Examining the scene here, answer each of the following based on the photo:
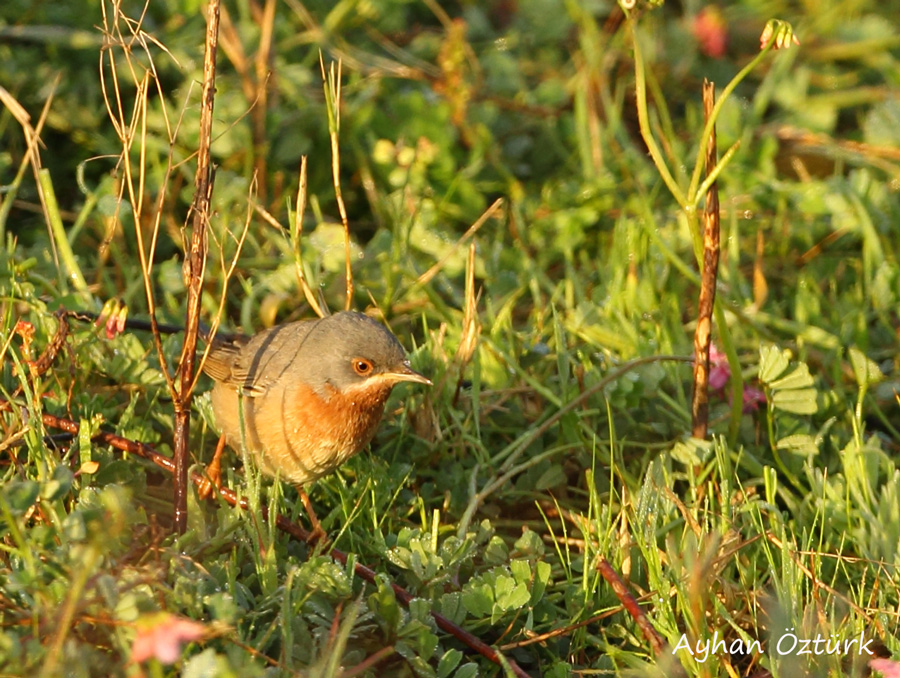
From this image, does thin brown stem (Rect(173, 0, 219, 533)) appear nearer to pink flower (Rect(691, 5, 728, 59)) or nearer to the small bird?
the small bird

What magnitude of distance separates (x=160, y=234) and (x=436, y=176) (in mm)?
1503

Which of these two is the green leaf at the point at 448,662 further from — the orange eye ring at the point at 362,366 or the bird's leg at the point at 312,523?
the orange eye ring at the point at 362,366

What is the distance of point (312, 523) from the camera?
3.98 m

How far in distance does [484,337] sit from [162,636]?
2756 millimetres

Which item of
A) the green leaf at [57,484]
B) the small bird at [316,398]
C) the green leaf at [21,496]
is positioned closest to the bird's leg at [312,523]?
the small bird at [316,398]

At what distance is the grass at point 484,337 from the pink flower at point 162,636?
13mm

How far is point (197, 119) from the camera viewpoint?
18.8 feet

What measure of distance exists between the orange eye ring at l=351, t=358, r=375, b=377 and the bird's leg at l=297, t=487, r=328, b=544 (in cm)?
48

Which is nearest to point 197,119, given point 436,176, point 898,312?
point 436,176

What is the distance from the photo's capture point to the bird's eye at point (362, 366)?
421 cm

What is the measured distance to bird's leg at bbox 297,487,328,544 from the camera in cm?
379

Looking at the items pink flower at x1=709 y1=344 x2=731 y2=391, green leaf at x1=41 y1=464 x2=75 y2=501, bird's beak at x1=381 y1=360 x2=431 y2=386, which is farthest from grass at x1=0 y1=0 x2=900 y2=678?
bird's beak at x1=381 y1=360 x2=431 y2=386

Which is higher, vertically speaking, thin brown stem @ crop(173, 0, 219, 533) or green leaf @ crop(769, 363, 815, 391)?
thin brown stem @ crop(173, 0, 219, 533)

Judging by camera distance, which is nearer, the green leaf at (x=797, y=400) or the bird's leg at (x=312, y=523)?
the bird's leg at (x=312, y=523)
